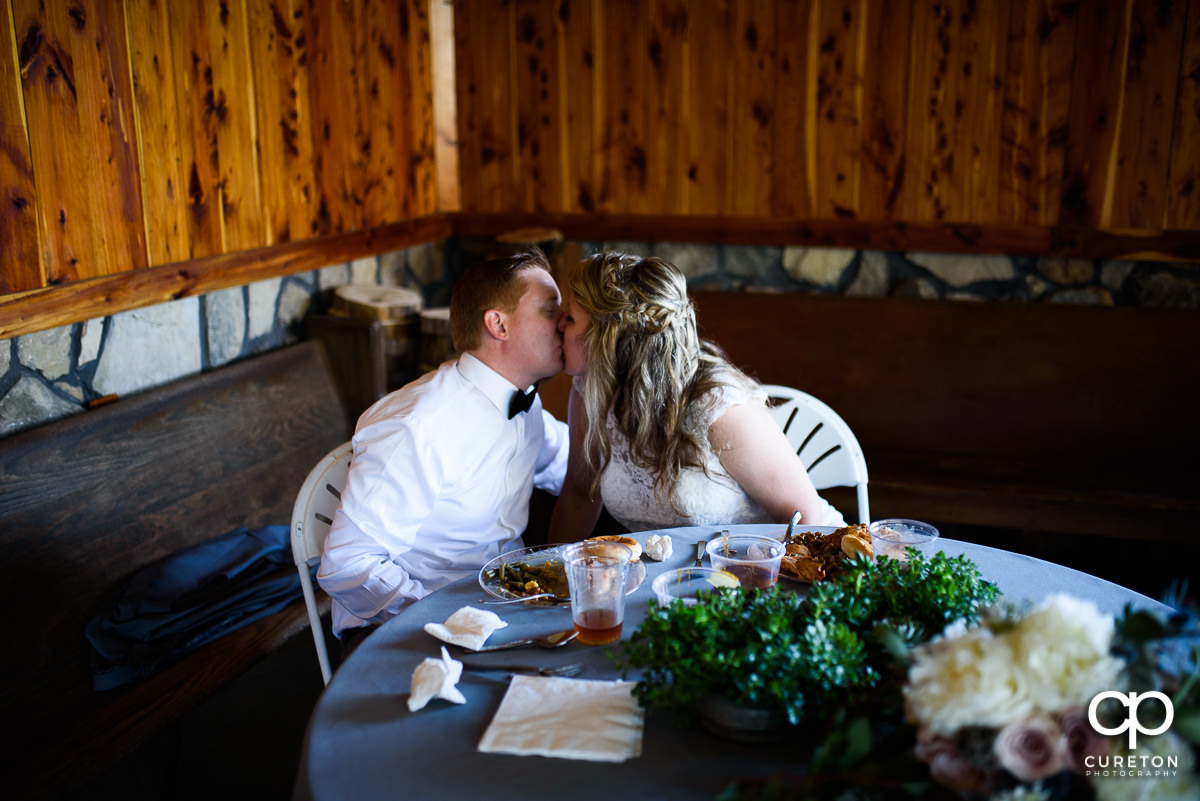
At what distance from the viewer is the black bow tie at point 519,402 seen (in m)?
2.16

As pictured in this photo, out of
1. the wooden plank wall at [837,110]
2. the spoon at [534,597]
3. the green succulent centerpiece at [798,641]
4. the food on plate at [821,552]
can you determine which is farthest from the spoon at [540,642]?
the wooden plank wall at [837,110]

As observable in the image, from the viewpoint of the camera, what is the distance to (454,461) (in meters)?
2.04

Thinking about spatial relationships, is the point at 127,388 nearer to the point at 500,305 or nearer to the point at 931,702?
the point at 500,305

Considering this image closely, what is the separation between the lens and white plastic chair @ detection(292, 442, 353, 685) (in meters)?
1.93

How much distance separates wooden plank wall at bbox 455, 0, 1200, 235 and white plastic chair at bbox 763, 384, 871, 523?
1757mm

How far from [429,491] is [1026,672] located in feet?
4.38

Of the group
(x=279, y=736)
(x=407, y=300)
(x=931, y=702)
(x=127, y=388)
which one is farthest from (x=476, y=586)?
(x=407, y=300)

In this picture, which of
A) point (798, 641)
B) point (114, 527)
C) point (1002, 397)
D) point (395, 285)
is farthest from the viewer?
point (395, 285)

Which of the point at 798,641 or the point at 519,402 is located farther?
the point at 519,402

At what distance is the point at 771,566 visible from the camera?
1.48 m

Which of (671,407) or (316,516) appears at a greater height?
(671,407)

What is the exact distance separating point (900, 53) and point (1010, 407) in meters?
1.45

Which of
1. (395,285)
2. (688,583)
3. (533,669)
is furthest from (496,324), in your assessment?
(395,285)

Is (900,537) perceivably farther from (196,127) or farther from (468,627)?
(196,127)
